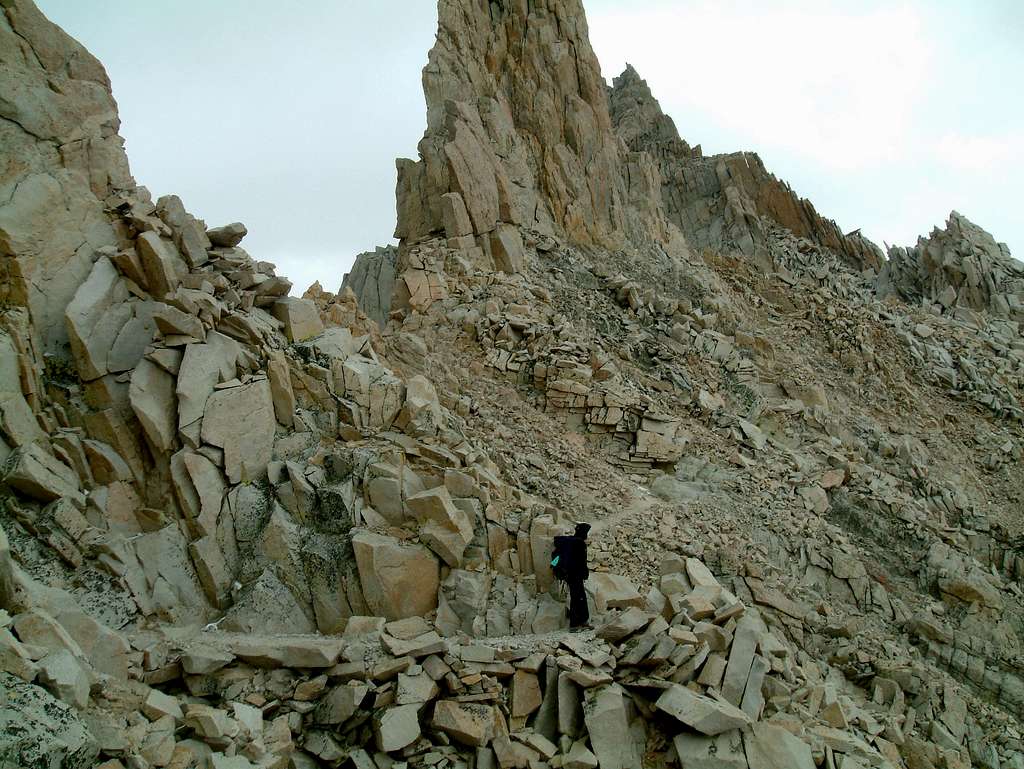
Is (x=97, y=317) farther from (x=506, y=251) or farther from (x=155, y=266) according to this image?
(x=506, y=251)

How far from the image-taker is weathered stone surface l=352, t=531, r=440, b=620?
37.6 feet

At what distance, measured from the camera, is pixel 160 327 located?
1240cm

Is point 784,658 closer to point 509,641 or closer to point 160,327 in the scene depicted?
point 509,641

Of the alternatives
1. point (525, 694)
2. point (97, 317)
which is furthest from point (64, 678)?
point (97, 317)

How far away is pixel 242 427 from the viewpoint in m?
12.4

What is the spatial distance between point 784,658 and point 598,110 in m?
25.7

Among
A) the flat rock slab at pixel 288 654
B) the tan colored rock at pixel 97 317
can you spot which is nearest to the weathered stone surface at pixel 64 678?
the flat rock slab at pixel 288 654

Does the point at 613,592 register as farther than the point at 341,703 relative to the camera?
Yes

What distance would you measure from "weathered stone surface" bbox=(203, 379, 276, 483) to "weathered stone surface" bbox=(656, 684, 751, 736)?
7916 mm

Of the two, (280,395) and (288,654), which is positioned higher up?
(280,395)

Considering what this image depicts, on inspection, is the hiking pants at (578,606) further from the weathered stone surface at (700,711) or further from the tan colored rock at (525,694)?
the weathered stone surface at (700,711)

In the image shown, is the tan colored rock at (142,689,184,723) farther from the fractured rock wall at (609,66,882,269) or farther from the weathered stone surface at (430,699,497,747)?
the fractured rock wall at (609,66,882,269)

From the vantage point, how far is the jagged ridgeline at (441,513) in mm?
9000

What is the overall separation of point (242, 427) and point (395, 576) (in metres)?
3.92
